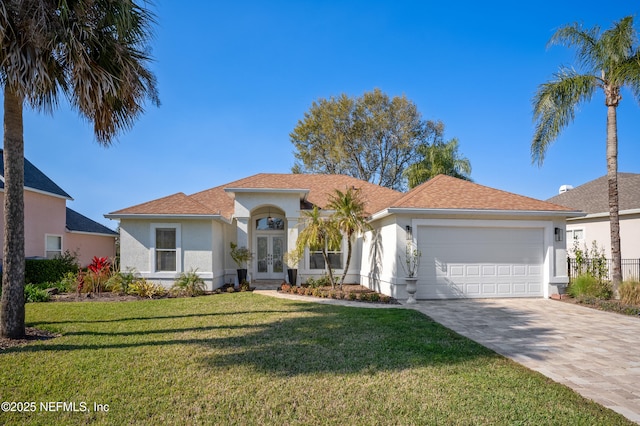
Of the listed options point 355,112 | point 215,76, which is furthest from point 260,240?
point 355,112

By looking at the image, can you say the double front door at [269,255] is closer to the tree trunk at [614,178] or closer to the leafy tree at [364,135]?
the tree trunk at [614,178]

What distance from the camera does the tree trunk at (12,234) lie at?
23.2 ft

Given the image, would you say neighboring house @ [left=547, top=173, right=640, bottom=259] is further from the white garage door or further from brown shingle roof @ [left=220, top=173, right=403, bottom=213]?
brown shingle roof @ [left=220, top=173, right=403, bottom=213]

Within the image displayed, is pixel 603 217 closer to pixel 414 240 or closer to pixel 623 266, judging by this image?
pixel 623 266

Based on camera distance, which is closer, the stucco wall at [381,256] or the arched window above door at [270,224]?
the stucco wall at [381,256]

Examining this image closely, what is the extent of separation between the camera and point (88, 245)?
24.2m

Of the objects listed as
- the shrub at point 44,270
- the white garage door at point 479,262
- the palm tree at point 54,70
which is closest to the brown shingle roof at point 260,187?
the white garage door at point 479,262

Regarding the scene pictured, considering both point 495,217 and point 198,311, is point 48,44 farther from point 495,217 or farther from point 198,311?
point 495,217

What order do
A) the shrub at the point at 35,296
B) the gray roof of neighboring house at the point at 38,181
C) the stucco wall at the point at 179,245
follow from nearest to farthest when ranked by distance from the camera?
the shrub at the point at 35,296 → the stucco wall at the point at 179,245 → the gray roof of neighboring house at the point at 38,181

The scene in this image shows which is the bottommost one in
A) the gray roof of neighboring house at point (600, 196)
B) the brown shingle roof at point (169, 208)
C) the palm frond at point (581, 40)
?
the brown shingle roof at point (169, 208)

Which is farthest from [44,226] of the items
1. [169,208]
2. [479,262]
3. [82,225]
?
[479,262]

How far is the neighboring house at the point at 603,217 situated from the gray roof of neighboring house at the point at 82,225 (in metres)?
27.8

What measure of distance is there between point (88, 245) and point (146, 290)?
14203 millimetres

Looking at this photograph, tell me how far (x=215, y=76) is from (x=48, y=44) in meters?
7.79
